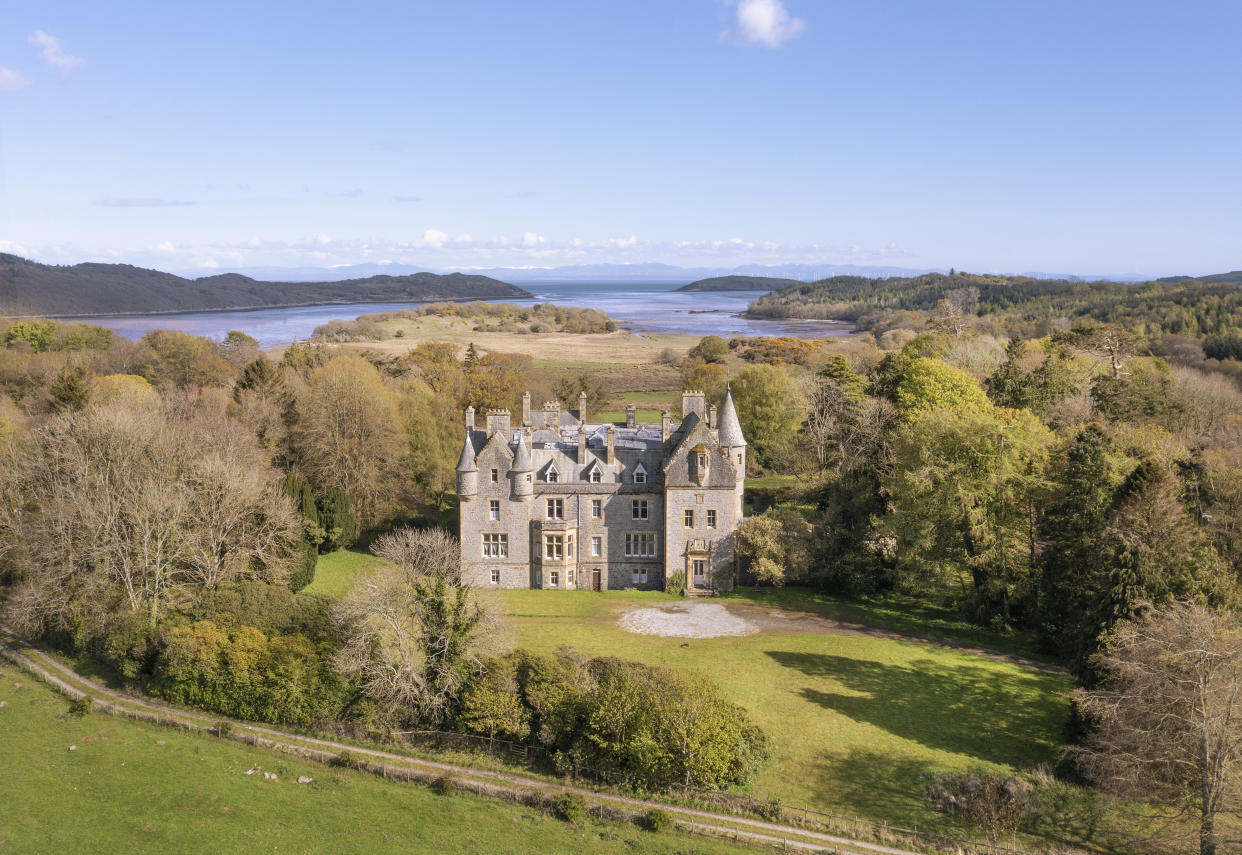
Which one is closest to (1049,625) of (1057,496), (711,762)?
(1057,496)

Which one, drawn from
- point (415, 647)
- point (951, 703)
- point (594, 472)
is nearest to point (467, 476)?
point (594, 472)

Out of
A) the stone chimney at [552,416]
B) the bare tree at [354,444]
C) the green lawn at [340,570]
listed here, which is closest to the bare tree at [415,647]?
the green lawn at [340,570]

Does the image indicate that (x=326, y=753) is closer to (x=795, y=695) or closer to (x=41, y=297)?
(x=795, y=695)

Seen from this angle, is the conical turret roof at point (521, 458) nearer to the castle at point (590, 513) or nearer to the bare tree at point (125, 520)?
the castle at point (590, 513)

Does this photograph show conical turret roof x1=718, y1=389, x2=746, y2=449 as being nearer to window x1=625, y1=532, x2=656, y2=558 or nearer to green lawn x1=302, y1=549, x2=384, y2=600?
window x1=625, y1=532, x2=656, y2=558

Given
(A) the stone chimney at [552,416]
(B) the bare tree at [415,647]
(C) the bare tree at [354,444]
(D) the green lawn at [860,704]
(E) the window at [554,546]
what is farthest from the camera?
(C) the bare tree at [354,444]

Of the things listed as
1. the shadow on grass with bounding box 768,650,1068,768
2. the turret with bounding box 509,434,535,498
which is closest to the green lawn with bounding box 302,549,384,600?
the turret with bounding box 509,434,535,498
